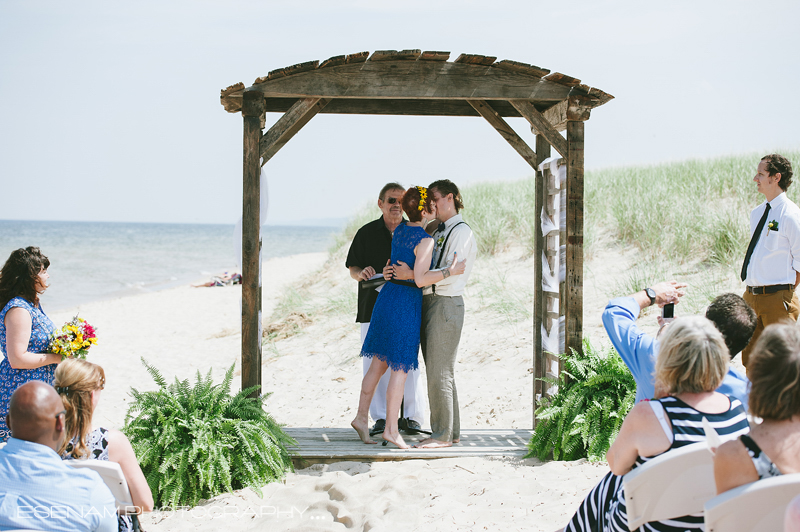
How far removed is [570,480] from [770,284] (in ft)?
7.82

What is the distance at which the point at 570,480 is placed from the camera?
4.24 metres

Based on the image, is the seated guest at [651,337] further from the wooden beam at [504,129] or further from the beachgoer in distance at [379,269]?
the wooden beam at [504,129]

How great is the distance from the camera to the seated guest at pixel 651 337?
2562 millimetres

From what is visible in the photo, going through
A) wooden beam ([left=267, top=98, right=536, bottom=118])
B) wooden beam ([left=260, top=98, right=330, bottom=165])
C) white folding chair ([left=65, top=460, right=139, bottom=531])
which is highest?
wooden beam ([left=267, top=98, right=536, bottom=118])

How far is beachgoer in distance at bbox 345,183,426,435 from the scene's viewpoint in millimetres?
5527

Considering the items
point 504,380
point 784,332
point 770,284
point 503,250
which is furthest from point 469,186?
point 784,332

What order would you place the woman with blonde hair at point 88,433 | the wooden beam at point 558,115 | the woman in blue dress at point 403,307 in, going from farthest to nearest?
1. the wooden beam at point 558,115
2. the woman in blue dress at point 403,307
3. the woman with blonde hair at point 88,433

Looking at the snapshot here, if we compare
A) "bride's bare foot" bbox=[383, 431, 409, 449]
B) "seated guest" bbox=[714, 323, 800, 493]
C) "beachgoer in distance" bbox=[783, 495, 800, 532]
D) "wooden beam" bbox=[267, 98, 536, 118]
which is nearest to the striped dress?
"seated guest" bbox=[714, 323, 800, 493]

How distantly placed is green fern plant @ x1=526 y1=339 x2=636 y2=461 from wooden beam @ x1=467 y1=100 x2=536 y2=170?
1963 mm

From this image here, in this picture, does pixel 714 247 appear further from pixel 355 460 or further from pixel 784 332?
pixel 784 332

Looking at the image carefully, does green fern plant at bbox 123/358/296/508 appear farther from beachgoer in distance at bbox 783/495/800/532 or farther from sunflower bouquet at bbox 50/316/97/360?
beachgoer in distance at bbox 783/495/800/532

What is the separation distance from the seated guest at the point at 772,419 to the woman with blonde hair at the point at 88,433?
2091 mm

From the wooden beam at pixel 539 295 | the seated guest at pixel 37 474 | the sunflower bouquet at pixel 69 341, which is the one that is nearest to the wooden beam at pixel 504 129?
the wooden beam at pixel 539 295

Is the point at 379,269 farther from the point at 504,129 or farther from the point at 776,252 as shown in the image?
the point at 776,252
